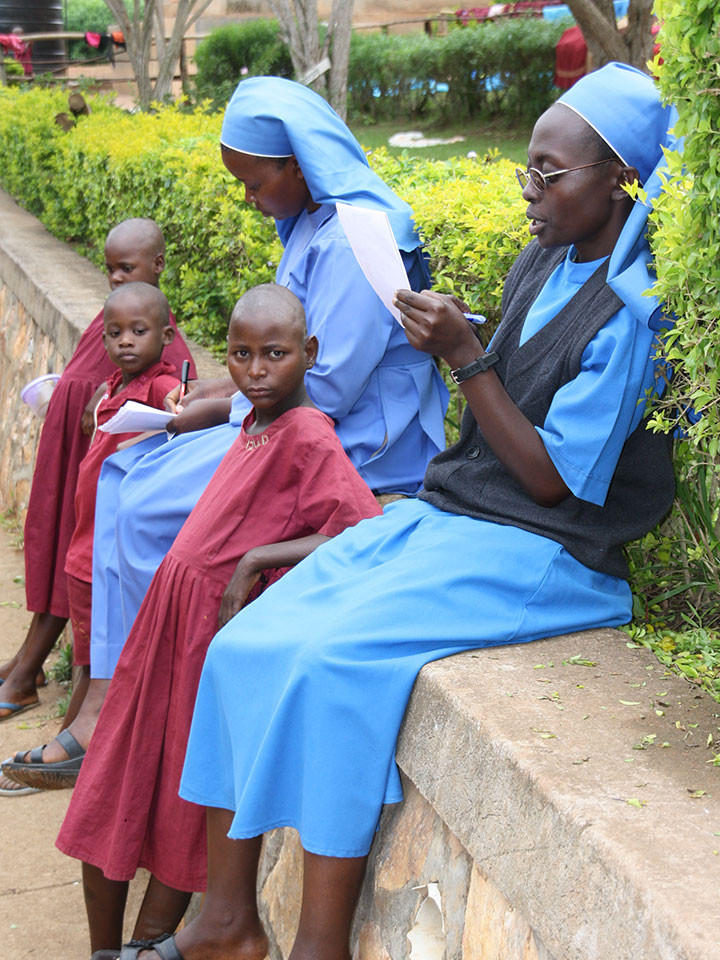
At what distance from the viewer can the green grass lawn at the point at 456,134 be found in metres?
16.0

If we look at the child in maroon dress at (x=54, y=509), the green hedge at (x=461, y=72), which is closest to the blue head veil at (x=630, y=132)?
the child in maroon dress at (x=54, y=509)

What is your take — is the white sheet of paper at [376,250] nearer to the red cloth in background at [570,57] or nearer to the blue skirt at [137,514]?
the blue skirt at [137,514]

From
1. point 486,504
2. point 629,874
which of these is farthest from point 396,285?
point 629,874

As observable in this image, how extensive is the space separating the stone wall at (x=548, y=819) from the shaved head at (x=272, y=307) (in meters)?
1.10

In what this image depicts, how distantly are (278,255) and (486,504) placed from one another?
251cm

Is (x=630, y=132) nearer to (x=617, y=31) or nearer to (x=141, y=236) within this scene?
(x=141, y=236)

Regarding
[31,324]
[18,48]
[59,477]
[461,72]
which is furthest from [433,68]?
[59,477]

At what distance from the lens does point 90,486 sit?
4.09 metres

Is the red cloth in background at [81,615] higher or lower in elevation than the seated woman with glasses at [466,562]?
lower

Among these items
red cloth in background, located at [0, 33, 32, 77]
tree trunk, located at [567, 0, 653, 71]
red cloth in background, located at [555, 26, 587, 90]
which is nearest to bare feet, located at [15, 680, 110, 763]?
tree trunk, located at [567, 0, 653, 71]

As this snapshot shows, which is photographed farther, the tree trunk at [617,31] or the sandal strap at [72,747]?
the tree trunk at [617,31]

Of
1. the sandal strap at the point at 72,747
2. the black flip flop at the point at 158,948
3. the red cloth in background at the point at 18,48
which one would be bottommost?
the sandal strap at the point at 72,747

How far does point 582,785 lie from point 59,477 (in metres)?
3.32

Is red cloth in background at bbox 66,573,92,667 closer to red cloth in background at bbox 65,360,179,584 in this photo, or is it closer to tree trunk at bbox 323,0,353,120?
red cloth in background at bbox 65,360,179,584
